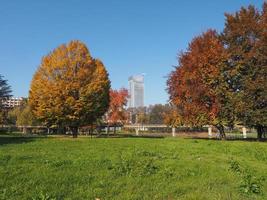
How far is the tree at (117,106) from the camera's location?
69.7m

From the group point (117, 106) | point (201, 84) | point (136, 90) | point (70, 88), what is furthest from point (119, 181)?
point (136, 90)

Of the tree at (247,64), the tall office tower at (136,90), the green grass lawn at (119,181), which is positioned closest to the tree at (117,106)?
the tree at (247,64)

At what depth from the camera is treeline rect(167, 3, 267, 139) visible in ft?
103

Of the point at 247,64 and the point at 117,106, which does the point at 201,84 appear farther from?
the point at 117,106

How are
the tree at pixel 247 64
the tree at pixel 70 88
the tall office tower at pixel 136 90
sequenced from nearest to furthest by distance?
the tree at pixel 247 64 < the tree at pixel 70 88 < the tall office tower at pixel 136 90

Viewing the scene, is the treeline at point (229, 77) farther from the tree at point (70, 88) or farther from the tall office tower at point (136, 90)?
the tall office tower at point (136, 90)

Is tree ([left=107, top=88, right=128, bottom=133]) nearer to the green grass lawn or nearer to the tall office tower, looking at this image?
the green grass lawn

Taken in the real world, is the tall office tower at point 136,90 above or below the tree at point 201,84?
Answer: above

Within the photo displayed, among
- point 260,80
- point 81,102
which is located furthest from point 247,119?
point 81,102

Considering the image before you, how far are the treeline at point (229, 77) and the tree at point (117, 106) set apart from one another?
34984 mm

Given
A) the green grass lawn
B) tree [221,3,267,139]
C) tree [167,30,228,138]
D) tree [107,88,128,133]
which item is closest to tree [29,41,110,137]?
tree [167,30,228,138]

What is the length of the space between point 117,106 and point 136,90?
11866 centimetres

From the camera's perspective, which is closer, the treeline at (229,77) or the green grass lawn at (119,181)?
the green grass lawn at (119,181)

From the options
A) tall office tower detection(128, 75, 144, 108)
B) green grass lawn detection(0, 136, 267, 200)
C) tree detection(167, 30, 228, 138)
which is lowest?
green grass lawn detection(0, 136, 267, 200)
